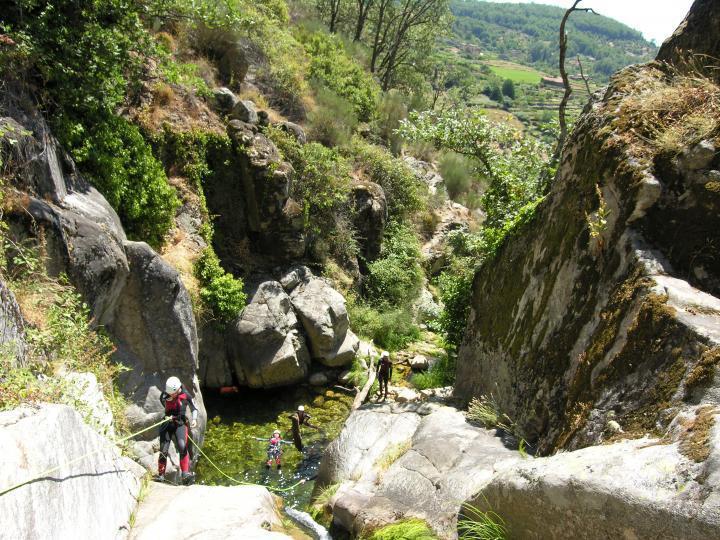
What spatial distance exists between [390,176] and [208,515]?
20251 millimetres

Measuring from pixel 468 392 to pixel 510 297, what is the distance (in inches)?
91.9

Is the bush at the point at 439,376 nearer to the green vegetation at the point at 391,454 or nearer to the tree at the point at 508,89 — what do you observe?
the green vegetation at the point at 391,454

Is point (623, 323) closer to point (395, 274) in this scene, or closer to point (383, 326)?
point (383, 326)

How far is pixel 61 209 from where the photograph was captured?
32.6 ft

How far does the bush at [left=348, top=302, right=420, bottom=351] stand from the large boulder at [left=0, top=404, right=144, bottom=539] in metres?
14.0

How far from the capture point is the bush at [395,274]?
71.4 ft

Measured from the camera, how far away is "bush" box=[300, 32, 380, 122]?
26.8 metres

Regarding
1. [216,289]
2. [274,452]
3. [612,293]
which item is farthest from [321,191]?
[612,293]

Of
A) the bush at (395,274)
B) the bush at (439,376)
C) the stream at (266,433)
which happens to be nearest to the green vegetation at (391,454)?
the stream at (266,433)

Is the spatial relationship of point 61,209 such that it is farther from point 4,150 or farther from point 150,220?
point 150,220

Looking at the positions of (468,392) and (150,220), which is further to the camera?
(150,220)

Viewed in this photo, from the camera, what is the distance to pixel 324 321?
665 inches

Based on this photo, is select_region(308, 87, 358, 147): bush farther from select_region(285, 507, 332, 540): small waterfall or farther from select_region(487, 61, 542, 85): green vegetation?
select_region(487, 61, 542, 85): green vegetation

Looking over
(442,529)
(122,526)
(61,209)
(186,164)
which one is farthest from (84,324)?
(186,164)
